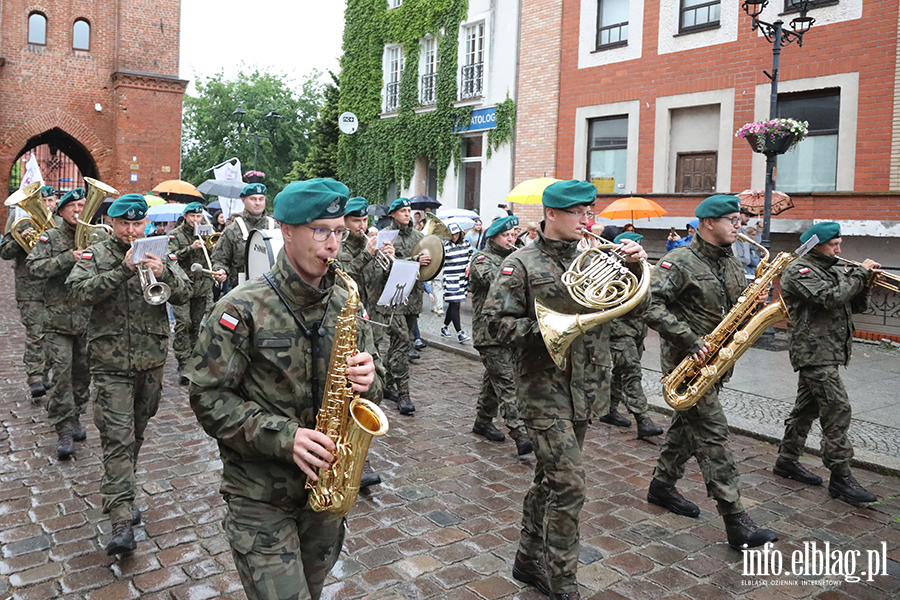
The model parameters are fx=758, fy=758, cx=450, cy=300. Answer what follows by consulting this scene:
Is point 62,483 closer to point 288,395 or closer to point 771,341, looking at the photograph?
point 288,395

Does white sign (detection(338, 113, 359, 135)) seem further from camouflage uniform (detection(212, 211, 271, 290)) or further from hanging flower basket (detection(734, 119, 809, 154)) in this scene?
camouflage uniform (detection(212, 211, 271, 290))

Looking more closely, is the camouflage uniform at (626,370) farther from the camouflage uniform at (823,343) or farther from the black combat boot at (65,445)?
the black combat boot at (65,445)

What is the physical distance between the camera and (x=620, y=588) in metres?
4.35

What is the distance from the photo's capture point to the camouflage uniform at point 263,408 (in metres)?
2.76

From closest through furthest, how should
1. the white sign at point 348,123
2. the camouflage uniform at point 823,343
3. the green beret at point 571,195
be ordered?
1. the green beret at point 571,195
2. the camouflage uniform at point 823,343
3. the white sign at point 348,123

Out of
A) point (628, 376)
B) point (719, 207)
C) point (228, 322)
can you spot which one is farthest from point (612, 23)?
point (228, 322)

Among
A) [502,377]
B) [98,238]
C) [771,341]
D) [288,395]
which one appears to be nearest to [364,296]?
[502,377]

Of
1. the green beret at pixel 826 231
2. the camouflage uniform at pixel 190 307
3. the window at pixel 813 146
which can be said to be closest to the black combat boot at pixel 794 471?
the green beret at pixel 826 231

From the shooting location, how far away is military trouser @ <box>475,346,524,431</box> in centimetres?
712

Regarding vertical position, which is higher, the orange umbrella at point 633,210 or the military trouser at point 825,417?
the orange umbrella at point 633,210

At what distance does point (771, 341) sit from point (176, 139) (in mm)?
25326

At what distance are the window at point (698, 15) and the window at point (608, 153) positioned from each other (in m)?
2.48

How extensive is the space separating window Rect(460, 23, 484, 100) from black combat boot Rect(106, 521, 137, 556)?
18.5 meters

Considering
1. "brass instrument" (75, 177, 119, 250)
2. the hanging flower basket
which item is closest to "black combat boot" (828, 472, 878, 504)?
"brass instrument" (75, 177, 119, 250)
